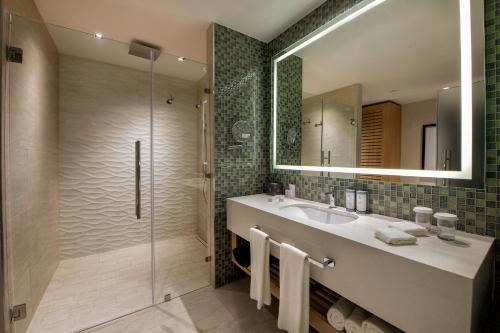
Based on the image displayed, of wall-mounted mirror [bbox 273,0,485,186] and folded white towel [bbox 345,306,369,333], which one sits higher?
wall-mounted mirror [bbox 273,0,485,186]

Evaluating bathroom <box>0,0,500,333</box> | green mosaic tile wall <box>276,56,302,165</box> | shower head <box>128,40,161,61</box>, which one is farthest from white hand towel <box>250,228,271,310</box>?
shower head <box>128,40,161,61</box>

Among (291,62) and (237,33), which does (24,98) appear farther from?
(291,62)

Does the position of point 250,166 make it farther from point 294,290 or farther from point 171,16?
point 171,16

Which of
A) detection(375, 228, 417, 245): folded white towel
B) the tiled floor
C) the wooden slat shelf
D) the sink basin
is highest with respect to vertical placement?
detection(375, 228, 417, 245): folded white towel

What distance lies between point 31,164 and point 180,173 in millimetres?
1196

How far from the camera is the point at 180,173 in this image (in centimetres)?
241

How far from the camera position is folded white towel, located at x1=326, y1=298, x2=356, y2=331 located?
1118 millimetres

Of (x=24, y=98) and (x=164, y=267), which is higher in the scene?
(x=24, y=98)

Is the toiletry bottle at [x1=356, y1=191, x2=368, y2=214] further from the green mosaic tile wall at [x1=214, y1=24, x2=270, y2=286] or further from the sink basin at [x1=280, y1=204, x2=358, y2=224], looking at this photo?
the green mosaic tile wall at [x1=214, y1=24, x2=270, y2=286]

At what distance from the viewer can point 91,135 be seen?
233cm

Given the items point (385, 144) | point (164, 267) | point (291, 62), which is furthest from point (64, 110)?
point (385, 144)

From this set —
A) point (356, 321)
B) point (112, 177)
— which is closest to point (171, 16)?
point (112, 177)

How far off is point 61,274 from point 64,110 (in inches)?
66.5

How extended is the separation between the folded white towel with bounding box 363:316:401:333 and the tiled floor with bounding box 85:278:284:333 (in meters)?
0.76
